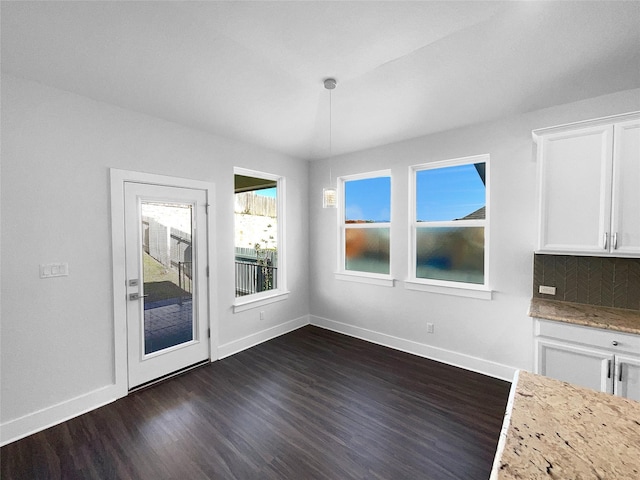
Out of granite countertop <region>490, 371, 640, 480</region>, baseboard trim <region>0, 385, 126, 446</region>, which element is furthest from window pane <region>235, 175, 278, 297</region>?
granite countertop <region>490, 371, 640, 480</region>

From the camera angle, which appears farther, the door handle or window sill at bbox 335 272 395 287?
window sill at bbox 335 272 395 287

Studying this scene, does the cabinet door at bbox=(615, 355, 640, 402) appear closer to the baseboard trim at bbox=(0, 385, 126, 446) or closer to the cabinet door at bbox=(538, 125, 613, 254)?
the cabinet door at bbox=(538, 125, 613, 254)

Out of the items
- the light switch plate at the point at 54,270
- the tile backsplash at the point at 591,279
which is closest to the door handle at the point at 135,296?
the light switch plate at the point at 54,270

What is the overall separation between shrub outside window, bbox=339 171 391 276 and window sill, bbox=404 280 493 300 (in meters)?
0.46

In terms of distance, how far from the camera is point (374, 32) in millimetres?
2193

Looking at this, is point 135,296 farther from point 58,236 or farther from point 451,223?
point 451,223

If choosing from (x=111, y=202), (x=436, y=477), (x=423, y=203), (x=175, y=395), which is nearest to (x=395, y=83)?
(x=423, y=203)

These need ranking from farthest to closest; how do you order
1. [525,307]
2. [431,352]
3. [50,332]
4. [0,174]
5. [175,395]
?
1. [431,352]
2. [525,307]
3. [175,395]
4. [50,332]
5. [0,174]

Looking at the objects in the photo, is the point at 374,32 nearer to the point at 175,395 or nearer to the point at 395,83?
the point at 395,83

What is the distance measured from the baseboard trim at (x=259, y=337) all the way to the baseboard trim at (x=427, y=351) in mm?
364

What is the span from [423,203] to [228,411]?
313cm

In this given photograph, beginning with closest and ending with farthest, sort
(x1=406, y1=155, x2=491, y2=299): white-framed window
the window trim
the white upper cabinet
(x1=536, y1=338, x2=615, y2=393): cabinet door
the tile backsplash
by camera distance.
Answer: (x1=536, y1=338, x2=615, y2=393): cabinet door < the white upper cabinet < the tile backsplash < (x1=406, y1=155, x2=491, y2=299): white-framed window < the window trim

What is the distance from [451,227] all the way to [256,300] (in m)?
2.70

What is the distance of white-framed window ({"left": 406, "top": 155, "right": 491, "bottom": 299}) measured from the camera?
328 cm
